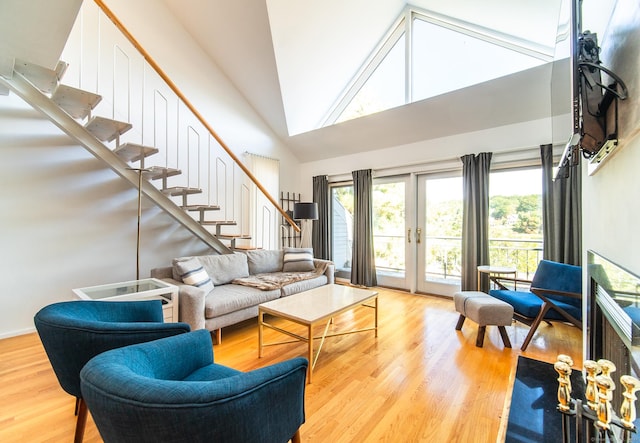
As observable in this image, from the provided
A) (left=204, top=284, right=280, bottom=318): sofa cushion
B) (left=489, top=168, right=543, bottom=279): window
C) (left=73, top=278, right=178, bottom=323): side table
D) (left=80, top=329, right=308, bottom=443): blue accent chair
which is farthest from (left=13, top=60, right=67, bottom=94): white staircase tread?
(left=489, top=168, right=543, bottom=279): window

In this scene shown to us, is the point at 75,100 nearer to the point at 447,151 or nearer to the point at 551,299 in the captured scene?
the point at 447,151

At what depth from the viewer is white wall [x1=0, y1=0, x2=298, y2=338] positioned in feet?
8.75

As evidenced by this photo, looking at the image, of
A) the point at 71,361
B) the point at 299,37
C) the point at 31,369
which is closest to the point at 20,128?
the point at 31,369

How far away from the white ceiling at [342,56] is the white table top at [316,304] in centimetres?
273

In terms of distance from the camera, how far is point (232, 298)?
8.79ft

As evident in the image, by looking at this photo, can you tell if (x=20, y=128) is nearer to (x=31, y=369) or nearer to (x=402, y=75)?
(x=31, y=369)

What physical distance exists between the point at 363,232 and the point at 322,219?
0.97 metres

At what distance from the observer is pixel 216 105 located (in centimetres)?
445

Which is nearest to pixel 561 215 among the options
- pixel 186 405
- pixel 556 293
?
pixel 556 293

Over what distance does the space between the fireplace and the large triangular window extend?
292cm

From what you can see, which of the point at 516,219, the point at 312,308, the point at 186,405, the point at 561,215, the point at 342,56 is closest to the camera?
the point at 186,405

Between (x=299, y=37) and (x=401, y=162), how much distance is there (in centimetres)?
237

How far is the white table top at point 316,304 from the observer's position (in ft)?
6.96

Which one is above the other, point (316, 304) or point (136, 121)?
point (136, 121)
